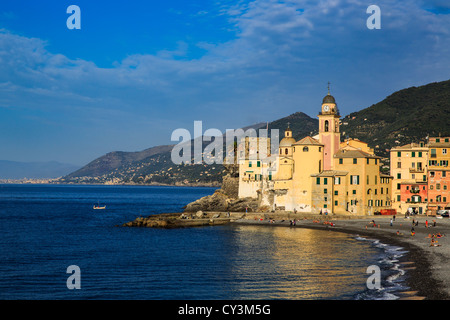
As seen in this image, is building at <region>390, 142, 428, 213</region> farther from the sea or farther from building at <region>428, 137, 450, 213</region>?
the sea

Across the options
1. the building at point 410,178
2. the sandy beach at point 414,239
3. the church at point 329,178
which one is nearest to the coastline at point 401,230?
the sandy beach at point 414,239

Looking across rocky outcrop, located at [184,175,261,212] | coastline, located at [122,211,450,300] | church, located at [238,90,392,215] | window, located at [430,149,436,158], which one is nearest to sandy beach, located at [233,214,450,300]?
coastline, located at [122,211,450,300]

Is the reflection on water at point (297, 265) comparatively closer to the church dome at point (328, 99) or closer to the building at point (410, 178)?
the building at point (410, 178)

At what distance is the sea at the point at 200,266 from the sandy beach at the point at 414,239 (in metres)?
1.41

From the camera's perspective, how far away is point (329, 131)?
90875mm

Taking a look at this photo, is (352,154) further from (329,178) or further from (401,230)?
(401,230)

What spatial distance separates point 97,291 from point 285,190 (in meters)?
60.2

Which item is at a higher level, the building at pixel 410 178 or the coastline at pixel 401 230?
the building at pixel 410 178

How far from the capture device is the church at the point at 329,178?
86062 millimetres

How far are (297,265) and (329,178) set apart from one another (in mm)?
41684

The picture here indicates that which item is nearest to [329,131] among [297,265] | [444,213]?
[444,213]

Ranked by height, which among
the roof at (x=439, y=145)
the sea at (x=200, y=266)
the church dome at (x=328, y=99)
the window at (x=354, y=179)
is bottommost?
the sea at (x=200, y=266)
